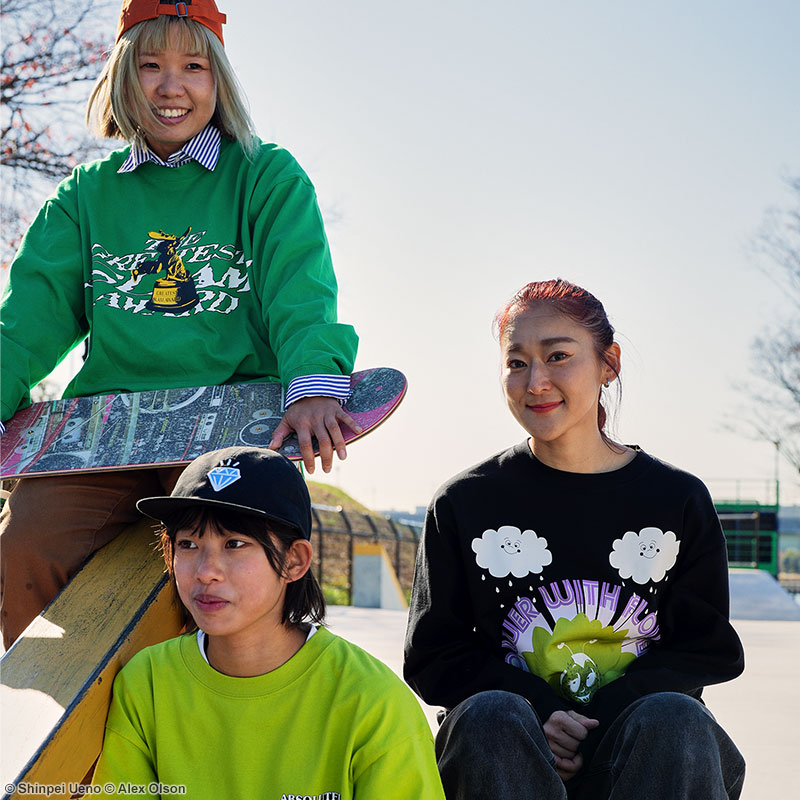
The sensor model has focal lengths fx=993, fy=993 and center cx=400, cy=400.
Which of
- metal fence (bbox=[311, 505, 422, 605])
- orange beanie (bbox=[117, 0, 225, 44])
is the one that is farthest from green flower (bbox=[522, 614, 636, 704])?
metal fence (bbox=[311, 505, 422, 605])

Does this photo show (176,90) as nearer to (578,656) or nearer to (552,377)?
(552,377)

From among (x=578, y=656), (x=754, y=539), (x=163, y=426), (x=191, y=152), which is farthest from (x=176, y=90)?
(x=754, y=539)

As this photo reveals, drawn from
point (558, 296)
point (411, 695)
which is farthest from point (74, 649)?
point (558, 296)

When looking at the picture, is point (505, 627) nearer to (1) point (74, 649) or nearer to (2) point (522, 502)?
(2) point (522, 502)

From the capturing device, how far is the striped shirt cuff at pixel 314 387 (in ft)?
7.30

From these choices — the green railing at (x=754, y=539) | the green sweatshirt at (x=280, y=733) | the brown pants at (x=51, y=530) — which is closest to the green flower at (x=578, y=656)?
the green sweatshirt at (x=280, y=733)

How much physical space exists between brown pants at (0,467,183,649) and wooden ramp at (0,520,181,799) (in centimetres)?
6

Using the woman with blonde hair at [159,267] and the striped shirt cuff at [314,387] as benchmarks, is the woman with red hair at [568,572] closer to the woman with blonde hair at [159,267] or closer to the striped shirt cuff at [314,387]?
the striped shirt cuff at [314,387]

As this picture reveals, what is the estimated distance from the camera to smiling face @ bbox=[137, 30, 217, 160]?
8.18ft

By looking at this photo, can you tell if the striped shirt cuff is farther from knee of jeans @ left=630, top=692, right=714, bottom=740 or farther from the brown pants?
knee of jeans @ left=630, top=692, right=714, bottom=740

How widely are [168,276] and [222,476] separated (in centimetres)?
93

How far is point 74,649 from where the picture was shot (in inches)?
78.0

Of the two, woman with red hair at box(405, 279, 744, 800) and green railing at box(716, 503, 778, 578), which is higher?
woman with red hair at box(405, 279, 744, 800)

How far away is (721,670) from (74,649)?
50.4 inches
